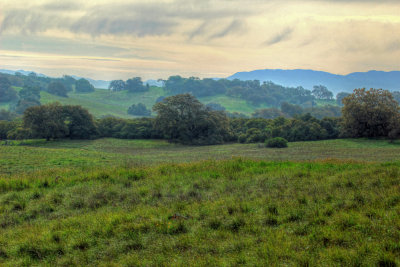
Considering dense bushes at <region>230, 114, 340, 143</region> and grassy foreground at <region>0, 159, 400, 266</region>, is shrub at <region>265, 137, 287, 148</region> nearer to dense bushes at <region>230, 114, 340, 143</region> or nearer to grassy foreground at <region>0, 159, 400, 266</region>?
dense bushes at <region>230, 114, 340, 143</region>

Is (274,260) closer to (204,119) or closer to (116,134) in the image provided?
(204,119)

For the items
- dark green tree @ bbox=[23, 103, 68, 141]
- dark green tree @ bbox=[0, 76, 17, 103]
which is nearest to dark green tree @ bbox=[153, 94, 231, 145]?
dark green tree @ bbox=[23, 103, 68, 141]

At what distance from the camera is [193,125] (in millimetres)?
60719

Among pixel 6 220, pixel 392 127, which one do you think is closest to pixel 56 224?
pixel 6 220

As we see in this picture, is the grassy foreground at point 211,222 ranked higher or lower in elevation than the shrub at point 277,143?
Result: higher

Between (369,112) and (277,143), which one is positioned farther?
(369,112)

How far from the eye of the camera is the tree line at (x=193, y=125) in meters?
48.7

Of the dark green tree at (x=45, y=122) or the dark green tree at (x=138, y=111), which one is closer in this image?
the dark green tree at (x=45, y=122)

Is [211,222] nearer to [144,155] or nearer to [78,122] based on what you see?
[144,155]

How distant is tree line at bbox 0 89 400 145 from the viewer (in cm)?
4872

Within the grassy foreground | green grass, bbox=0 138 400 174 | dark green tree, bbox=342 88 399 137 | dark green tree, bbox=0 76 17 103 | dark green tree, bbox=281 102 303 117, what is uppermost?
dark green tree, bbox=0 76 17 103

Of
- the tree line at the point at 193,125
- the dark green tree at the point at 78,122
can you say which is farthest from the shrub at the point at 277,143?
the dark green tree at the point at 78,122

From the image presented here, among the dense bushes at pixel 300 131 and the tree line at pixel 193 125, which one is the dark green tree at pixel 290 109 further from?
the dense bushes at pixel 300 131

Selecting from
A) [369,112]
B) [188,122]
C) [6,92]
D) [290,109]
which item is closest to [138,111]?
[6,92]
